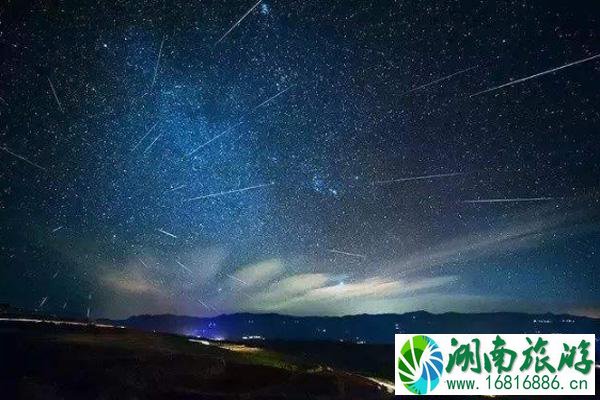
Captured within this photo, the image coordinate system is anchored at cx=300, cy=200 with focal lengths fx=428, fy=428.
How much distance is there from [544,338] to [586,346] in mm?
Result: 2088

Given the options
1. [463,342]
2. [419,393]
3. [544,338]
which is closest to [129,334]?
[419,393]

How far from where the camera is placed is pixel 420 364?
17.9 metres

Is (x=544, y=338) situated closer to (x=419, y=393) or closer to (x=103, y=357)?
(x=419, y=393)

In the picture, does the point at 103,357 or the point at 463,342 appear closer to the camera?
the point at 463,342

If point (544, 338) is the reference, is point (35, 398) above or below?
below

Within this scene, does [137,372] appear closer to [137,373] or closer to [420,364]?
[137,373]

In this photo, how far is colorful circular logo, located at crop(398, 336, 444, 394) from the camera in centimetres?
1750

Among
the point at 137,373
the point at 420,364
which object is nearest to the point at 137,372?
the point at 137,373

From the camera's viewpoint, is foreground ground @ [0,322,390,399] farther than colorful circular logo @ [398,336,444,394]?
No

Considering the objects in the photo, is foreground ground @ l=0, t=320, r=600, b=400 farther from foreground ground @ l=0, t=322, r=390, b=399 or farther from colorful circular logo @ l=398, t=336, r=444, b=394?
colorful circular logo @ l=398, t=336, r=444, b=394

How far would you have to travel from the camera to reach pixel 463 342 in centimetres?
1716

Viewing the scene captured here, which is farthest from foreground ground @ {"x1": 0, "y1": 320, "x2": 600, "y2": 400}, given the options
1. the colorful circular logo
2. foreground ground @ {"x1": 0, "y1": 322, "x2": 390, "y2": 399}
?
the colorful circular logo

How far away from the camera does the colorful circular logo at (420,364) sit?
17.5 m

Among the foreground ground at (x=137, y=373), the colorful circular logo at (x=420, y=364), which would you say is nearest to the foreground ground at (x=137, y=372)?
the foreground ground at (x=137, y=373)
